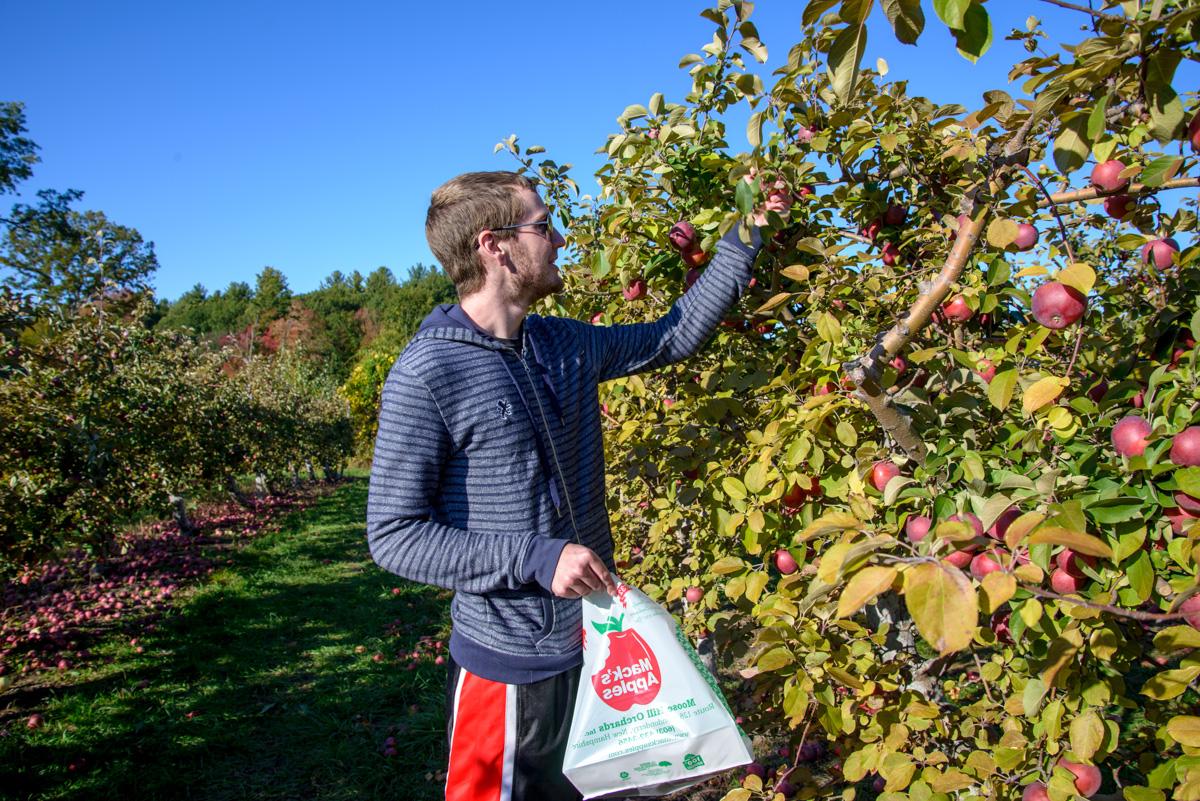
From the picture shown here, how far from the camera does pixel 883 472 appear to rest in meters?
1.31

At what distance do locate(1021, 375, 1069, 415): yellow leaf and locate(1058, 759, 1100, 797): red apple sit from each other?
656 millimetres

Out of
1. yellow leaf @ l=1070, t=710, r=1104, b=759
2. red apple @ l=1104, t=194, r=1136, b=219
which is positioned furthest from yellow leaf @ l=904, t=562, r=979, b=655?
red apple @ l=1104, t=194, r=1136, b=219

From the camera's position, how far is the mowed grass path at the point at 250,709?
3377mm

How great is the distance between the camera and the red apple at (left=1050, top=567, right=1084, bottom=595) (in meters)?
1.12

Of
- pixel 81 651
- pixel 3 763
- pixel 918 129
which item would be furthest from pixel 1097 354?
pixel 81 651

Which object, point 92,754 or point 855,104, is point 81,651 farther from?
point 855,104

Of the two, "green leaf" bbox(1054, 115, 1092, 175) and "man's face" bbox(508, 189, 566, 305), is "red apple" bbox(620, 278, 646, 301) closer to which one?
"man's face" bbox(508, 189, 566, 305)

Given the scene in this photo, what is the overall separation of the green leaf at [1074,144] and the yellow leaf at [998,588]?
1.89 feet

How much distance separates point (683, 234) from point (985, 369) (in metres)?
0.79

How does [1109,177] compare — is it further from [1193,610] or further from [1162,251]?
[1193,610]

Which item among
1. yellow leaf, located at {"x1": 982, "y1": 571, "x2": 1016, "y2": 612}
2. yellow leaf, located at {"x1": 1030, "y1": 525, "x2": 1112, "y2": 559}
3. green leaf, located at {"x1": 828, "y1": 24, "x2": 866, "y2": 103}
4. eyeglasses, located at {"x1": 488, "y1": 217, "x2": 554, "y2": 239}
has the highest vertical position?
eyeglasses, located at {"x1": 488, "y1": 217, "x2": 554, "y2": 239}

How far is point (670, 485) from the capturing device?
2160mm

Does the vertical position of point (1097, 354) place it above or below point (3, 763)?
above

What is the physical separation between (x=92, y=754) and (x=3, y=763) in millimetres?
364
